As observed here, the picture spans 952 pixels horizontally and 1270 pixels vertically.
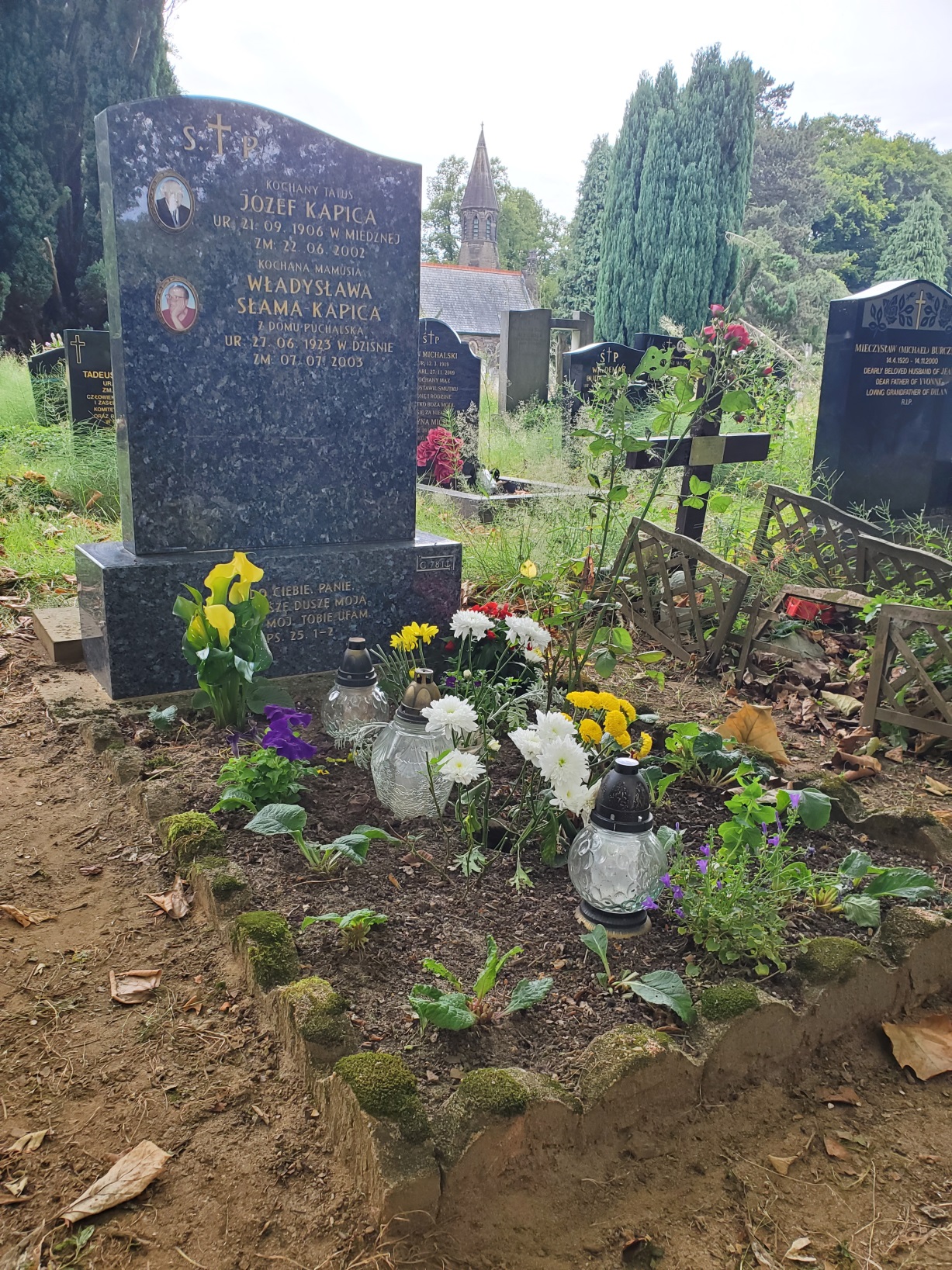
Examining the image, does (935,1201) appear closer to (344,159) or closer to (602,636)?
(602,636)

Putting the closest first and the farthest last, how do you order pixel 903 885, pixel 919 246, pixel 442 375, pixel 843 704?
pixel 903 885
pixel 843 704
pixel 442 375
pixel 919 246

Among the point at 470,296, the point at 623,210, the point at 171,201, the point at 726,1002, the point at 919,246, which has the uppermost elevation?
the point at 919,246

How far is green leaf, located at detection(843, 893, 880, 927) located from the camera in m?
2.13

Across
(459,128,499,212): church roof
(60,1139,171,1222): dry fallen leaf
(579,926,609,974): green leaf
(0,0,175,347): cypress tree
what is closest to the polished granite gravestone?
(579,926,609,974): green leaf

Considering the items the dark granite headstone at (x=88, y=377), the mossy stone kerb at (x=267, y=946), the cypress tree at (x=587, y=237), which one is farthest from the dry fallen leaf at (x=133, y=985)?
the cypress tree at (x=587, y=237)

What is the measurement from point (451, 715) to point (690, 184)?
23938mm

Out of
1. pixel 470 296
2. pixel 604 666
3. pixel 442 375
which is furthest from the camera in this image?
pixel 470 296

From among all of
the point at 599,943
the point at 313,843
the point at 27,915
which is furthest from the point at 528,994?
the point at 27,915

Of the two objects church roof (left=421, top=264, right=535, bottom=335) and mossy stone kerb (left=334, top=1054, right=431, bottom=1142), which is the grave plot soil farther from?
church roof (left=421, top=264, right=535, bottom=335)

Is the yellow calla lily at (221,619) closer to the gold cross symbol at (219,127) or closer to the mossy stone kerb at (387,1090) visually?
the mossy stone kerb at (387,1090)

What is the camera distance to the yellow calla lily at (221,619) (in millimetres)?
2836

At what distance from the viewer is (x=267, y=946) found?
6.29 ft

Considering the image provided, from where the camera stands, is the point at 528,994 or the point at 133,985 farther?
the point at 133,985

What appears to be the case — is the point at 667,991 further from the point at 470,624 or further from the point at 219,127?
the point at 219,127
